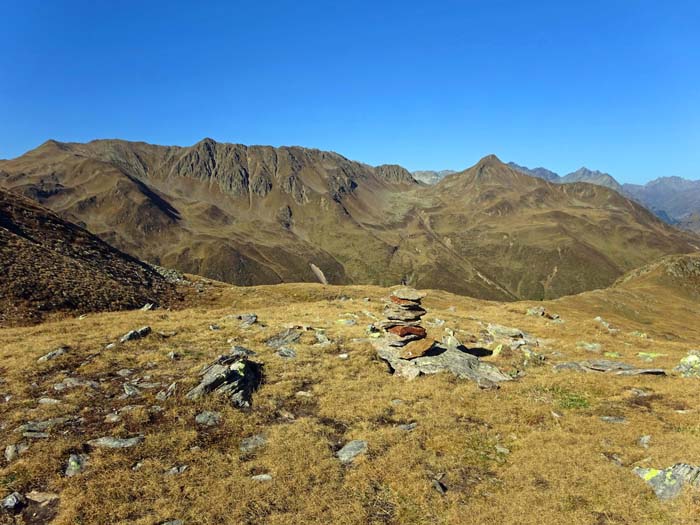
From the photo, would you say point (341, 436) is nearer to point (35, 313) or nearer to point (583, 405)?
point (583, 405)

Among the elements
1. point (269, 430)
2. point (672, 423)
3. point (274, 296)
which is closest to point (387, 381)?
point (269, 430)

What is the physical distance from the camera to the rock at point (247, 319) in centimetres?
3347

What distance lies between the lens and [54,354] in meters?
23.2

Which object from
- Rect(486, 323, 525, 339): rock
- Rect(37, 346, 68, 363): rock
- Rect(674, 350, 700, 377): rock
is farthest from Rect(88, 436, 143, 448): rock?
Rect(674, 350, 700, 377): rock

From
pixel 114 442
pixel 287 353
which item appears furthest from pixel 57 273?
pixel 114 442

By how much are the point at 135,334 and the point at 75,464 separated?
14.7m

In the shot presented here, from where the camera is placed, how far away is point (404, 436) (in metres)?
16.8

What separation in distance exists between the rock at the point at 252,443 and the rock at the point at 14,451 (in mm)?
7748

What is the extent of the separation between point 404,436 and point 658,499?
8653 mm

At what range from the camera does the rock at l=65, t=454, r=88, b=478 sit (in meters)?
13.4

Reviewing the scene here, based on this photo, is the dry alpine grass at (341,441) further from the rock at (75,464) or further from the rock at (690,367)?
the rock at (690,367)

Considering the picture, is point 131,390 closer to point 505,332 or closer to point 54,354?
point 54,354

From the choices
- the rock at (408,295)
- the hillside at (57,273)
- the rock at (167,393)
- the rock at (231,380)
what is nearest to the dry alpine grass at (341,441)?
the rock at (167,393)

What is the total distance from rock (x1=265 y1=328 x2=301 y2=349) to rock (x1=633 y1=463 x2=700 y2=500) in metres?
21.7
